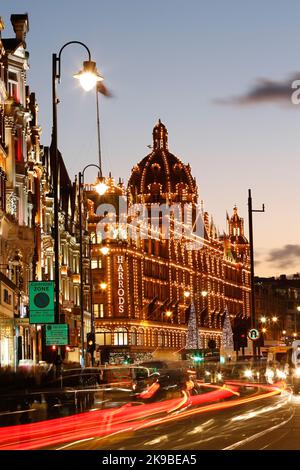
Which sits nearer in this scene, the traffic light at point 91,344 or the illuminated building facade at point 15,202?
the illuminated building facade at point 15,202

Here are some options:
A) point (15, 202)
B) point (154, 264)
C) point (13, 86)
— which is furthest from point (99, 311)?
point (15, 202)

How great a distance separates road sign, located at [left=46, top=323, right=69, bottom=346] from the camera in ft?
121

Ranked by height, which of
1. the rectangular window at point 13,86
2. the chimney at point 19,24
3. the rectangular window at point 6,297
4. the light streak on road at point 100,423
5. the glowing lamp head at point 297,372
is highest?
the chimney at point 19,24

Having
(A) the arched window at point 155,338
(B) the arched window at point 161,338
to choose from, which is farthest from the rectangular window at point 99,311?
(B) the arched window at point 161,338

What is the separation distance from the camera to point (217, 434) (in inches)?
920

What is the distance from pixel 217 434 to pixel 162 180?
557 feet

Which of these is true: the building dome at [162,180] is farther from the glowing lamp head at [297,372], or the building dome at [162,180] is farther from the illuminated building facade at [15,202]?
the glowing lamp head at [297,372]

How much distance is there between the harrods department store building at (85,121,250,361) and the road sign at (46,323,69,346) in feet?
231

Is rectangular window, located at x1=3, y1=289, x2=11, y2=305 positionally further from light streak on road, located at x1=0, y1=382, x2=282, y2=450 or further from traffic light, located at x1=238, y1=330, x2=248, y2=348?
light streak on road, located at x1=0, y1=382, x2=282, y2=450

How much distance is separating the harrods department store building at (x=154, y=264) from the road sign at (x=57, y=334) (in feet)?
231

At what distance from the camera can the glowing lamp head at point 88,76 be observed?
3236 centimetres

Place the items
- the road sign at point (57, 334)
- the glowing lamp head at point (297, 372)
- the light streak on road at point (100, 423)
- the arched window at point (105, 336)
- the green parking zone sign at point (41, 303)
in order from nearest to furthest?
1. the light streak on road at point (100, 423)
2. the green parking zone sign at point (41, 303)
3. the road sign at point (57, 334)
4. the glowing lamp head at point (297, 372)
5. the arched window at point (105, 336)

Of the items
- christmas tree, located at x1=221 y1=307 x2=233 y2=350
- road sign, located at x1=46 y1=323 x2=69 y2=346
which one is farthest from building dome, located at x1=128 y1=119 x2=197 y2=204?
road sign, located at x1=46 y1=323 x2=69 y2=346

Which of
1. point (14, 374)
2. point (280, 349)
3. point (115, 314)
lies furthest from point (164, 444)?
point (115, 314)
